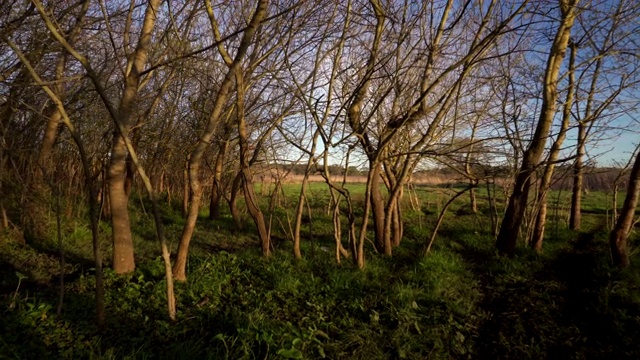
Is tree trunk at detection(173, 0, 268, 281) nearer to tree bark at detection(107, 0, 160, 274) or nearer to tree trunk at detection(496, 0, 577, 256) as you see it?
tree bark at detection(107, 0, 160, 274)

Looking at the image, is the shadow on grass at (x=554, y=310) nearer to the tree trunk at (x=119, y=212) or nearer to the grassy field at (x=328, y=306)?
the grassy field at (x=328, y=306)

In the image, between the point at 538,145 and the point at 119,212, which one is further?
the point at 538,145

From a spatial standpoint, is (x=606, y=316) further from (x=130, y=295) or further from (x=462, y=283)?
(x=130, y=295)

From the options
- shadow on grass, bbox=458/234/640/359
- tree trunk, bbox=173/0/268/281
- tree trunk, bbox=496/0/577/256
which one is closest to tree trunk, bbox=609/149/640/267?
shadow on grass, bbox=458/234/640/359

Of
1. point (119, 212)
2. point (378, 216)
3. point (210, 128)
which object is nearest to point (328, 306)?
point (210, 128)

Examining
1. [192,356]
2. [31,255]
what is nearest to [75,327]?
[192,356]

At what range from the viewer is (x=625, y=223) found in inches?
192

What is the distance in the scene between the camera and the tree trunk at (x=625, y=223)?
4.71m

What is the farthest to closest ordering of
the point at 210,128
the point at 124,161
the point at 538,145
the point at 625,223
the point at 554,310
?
1. the point at 538,145
2. the point at 625,223
3. the point at 124,161
4. the point at 554,310
5. the point at 210,128

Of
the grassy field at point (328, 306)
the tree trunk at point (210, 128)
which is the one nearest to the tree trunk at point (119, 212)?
the grassy field at point (328, 306)

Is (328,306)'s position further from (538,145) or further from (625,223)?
(538,145)

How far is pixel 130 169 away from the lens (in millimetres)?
Answer: 7957

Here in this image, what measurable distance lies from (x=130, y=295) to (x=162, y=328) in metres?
0.93

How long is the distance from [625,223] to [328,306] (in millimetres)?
4437
